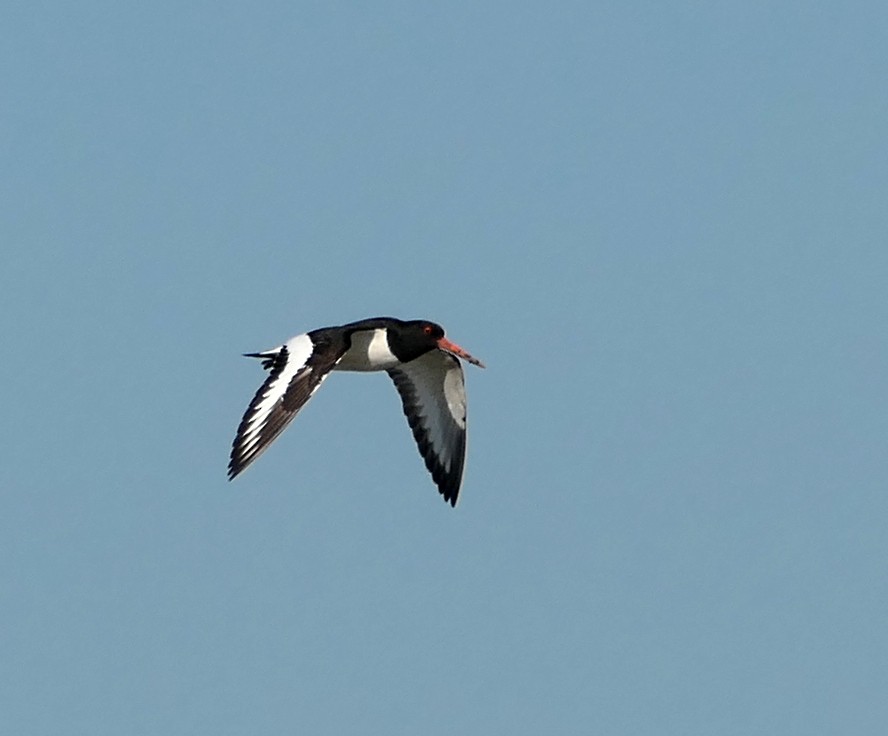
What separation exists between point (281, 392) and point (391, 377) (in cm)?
586

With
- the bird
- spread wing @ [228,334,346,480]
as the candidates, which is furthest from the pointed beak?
spread wing @ [228,334,346,480]

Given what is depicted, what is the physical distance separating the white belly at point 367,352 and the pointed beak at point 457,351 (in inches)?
34.0

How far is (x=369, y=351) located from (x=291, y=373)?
288 cm

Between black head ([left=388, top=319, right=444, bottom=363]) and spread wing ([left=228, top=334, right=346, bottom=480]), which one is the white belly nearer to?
black head ([left=388, top=319, right=444, bottom=363])

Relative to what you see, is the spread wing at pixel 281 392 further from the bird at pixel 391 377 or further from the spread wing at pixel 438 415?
the spread wing at pixel 438 415

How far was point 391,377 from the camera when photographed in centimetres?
2928

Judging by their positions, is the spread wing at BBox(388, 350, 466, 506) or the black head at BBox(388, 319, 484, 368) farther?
the spread wing at BBox(388, 350, 466, 506)

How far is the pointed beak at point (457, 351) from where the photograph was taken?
27562mm

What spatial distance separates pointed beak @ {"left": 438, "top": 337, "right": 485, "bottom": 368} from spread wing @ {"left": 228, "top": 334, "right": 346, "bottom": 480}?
2642 mm

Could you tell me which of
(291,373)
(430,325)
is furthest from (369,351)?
(291,373)

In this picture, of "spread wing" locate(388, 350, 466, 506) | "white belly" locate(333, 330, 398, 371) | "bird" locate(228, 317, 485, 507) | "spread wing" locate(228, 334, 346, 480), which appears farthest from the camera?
"spread wing" locate(388, 350, 466, 506)

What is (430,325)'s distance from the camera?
2725 cm

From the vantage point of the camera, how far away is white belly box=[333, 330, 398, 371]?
87.3 ft

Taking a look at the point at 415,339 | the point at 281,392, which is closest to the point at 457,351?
the point at 415,339
